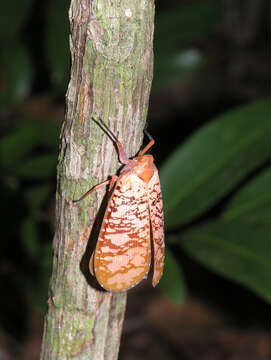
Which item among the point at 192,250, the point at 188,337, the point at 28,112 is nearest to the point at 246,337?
the point at 188,337

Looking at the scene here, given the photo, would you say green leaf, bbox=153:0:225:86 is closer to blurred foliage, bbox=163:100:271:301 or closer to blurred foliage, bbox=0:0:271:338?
blurred foliage, bbox=0:0:271:338

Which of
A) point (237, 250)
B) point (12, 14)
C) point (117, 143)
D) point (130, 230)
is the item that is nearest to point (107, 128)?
point (117, 143)

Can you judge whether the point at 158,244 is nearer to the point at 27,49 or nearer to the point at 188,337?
the point at 27,49

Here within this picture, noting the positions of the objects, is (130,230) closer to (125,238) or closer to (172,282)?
(125,238)

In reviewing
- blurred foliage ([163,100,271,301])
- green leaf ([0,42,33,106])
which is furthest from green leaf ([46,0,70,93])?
blurred foliage ([163,100,271,301])

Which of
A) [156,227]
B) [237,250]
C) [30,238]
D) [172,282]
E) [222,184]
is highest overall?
[156,227]

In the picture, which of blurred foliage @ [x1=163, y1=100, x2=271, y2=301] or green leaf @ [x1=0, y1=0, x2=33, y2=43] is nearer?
blurred foliage @ [x1=163, y1=100, x2=271, y2=301]
